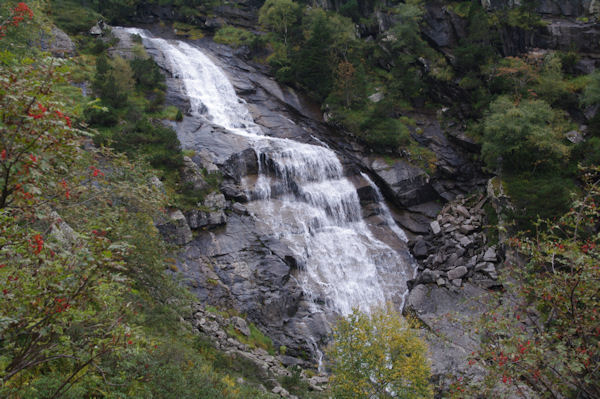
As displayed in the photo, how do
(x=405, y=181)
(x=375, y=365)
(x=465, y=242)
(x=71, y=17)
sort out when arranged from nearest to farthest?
(x=375, y=365), (x=465, y=242), (x=405, y=181), (x=71, y=17)

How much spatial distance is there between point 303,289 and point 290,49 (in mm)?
29554

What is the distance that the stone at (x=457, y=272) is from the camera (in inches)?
798

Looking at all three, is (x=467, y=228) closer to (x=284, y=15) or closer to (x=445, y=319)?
(x=445, y=319)

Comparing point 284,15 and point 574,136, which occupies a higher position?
point 284,15

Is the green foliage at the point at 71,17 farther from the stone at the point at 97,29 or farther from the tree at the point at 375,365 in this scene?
the tree at the point at 375,365

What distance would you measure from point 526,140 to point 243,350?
21.1 meters

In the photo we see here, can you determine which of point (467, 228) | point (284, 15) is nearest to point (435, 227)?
point (467, 228)

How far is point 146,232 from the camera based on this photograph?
481 inches

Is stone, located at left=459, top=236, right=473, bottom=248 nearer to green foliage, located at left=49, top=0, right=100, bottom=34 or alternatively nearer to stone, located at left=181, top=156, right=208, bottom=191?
stone, located at left=181, top=156, right=208, bottom=191

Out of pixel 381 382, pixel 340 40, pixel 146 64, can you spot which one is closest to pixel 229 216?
pixel 381 382

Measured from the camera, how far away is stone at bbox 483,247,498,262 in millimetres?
20312

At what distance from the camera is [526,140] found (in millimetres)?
22891

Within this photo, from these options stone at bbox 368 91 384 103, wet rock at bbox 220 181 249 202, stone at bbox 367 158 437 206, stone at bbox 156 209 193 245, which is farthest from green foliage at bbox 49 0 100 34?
stone at bbox 367 158 437 206

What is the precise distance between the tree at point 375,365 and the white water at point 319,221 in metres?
6.78
